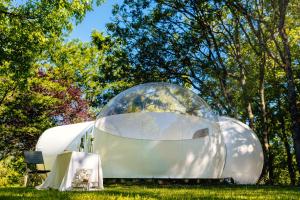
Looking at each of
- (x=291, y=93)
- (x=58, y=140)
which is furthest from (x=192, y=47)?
(x=58, y=140)

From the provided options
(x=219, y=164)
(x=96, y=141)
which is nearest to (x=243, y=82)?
(x=219, y=164)

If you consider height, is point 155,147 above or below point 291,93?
below

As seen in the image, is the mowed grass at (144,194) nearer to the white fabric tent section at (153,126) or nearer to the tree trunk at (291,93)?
the white fabric tent section at (153,126)

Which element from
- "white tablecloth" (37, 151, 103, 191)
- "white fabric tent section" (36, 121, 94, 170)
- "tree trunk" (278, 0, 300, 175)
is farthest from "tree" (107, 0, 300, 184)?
"white tablecloth" (37, 151, 103, 191)

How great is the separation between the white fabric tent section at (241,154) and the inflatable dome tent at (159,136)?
2009mm

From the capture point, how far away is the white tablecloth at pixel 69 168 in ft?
25.0

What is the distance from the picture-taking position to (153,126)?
10.3m

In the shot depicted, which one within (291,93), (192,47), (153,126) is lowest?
(153,126)

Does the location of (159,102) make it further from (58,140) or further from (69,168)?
(58,140)

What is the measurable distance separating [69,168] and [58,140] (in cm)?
969

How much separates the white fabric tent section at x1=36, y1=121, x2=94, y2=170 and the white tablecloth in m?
7.13

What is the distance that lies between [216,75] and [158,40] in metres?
2.99

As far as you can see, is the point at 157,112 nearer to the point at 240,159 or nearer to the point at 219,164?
the point at 219,164

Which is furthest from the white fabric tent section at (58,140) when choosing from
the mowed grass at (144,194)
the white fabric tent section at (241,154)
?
the mowed grass at (144,194)
